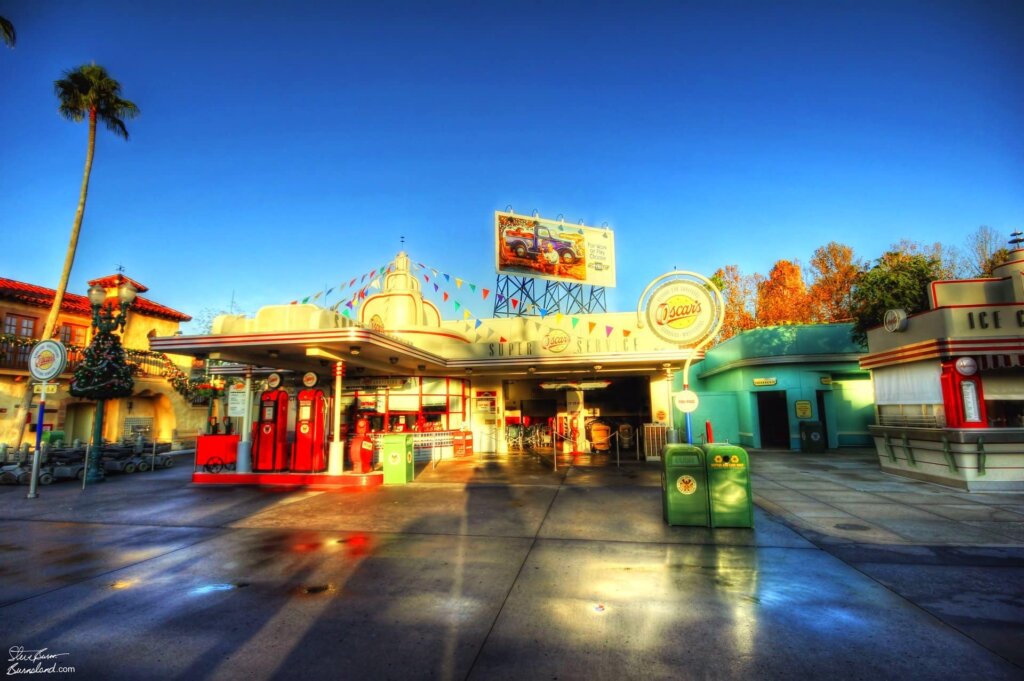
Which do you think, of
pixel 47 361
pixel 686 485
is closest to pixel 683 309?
pixel 686 485

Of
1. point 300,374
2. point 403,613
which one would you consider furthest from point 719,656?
point 300,374

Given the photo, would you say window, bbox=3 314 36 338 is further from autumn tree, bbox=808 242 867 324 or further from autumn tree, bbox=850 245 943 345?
autumn tree, bbox=808 242 867 324

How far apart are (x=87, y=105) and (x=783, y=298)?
139ft

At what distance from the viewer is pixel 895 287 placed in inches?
654

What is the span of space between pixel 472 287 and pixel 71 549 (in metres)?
15.7

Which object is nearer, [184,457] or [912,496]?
[912,496]

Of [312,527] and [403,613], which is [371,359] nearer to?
[312,527]

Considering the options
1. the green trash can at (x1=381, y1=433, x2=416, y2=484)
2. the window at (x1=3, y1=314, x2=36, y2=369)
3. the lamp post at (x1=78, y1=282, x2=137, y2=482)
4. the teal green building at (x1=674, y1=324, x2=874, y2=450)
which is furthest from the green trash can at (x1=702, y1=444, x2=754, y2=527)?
the window at (x1=3, y1=314, x2=36, y2=369)

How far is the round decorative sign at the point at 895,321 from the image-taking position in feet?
40.0

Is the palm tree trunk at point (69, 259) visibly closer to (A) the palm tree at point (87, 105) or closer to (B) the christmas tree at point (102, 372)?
(A) the palm tree at point (87, 105)

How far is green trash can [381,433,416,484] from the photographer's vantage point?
12.2 metres

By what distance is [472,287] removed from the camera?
20.8 meters

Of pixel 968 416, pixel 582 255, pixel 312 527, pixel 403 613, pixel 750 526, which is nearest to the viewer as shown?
pixel 403 613

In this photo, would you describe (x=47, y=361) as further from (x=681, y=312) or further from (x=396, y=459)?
(x=681, y=312)
